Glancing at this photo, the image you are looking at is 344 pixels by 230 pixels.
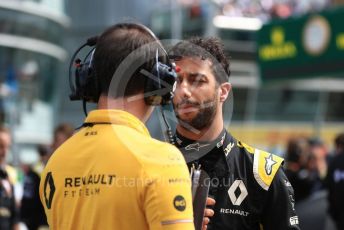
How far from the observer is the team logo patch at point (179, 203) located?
2.41 m

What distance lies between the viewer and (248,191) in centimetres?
363

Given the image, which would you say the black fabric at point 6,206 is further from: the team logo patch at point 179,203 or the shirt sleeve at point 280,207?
the team logo patch at point 179,203

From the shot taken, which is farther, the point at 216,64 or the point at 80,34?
the point at 80,34

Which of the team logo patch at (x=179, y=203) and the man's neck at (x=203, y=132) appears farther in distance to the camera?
the man's neck at (x=203, y=132)

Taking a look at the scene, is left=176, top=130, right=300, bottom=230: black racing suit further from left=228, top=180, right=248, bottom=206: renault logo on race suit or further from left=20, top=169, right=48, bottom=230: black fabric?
left=20, top=169, right=48, bottom=230: black fabric

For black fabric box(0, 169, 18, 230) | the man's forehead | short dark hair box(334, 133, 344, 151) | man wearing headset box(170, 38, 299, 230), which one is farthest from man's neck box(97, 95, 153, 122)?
short dark hair box(334, 133, 344, 151)

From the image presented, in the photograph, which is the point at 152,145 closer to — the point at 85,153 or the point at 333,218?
the point at 85,153

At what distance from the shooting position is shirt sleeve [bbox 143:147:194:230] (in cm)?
239

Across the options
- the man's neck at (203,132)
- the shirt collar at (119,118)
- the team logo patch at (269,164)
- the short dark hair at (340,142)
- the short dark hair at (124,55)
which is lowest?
the short dark hair at (340,142)

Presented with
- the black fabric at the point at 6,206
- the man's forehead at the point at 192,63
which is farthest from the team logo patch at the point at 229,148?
the black fabric at the point at 6,206

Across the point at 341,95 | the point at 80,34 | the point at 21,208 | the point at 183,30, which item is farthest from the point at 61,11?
the point at 21,208

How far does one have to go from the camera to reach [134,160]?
97.7 inches

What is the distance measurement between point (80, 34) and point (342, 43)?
67.9 ft

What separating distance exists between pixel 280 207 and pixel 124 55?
1.35 metres
